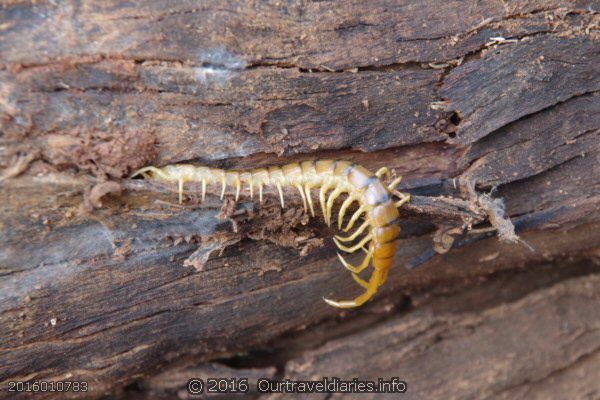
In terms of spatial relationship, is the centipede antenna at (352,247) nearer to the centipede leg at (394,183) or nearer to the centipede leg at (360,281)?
the centipede leg at (360,281)

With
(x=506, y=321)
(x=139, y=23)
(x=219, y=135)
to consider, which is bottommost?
(x=506, y=321)

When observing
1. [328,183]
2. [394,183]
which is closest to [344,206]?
[328,183]

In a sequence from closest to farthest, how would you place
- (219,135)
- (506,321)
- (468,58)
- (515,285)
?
(219,135), (468,58), (506,321), (515,285)

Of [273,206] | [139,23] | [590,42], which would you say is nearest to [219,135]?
[273,206]

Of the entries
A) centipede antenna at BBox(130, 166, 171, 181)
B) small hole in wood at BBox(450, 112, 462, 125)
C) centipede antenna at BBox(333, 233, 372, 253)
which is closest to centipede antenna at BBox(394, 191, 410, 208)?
centipede antenna at BBox(333, 233, 372, 253)

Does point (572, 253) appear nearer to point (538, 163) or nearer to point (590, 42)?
point (538, 163)

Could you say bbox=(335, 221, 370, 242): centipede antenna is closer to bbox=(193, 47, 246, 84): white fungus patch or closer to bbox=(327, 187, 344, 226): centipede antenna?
bbox=(327, 187, 344, 226): centipede antenna

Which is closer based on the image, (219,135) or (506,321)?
(219,135)

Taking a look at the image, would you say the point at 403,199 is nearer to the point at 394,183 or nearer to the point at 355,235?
the point at 394,183

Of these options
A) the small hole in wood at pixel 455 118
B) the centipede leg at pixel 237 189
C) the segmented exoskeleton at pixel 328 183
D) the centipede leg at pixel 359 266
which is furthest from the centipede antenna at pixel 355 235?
the small hole in wood at pixel 455 118
